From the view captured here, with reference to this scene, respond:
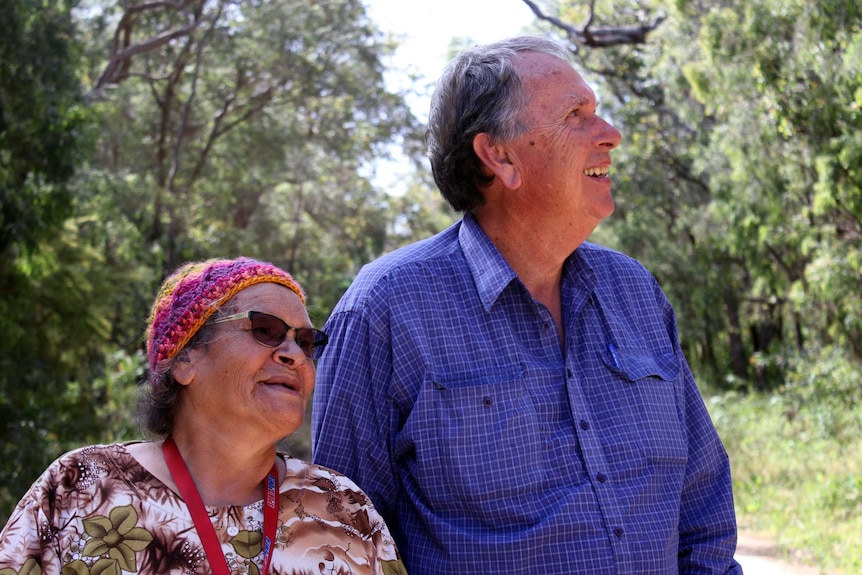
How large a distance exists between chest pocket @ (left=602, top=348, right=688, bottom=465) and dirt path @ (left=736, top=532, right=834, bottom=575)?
551 centimetres

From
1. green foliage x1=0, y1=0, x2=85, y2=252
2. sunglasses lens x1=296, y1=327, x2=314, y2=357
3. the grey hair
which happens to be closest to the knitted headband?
sunglasses lens x1=296, y1=327, x2=314, y2=357

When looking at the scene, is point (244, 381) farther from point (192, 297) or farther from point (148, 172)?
point (148, 172)

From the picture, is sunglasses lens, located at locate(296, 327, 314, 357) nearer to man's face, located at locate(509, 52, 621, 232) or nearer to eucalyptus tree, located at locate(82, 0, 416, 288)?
man's face, located at locate(509, 52, 621, 232)

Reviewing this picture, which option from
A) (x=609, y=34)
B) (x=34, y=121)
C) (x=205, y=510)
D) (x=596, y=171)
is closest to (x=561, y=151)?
(x=596, y=171)

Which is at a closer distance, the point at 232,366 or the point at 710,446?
the point at 232,366

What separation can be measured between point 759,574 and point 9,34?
842 centimetres

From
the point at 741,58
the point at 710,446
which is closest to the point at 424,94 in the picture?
the point at 741,58

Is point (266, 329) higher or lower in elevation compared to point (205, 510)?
higher

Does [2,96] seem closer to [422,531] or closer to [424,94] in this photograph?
[422,531]

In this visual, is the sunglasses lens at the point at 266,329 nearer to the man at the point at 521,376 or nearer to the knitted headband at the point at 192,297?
the knitted headband at the point at 192,297

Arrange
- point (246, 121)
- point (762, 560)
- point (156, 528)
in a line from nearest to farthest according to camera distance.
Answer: point (156, 528) < point (762, 560) < point (246, 121)

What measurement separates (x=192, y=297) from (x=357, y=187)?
20970 mm

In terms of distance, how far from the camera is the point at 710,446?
287cm

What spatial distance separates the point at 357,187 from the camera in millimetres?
23125
